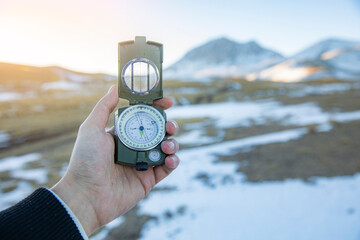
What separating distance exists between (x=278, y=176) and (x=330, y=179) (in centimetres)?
62

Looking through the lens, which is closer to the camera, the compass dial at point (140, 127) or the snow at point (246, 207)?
the compass dial at point (140, 127)

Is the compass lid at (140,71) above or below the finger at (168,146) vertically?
above

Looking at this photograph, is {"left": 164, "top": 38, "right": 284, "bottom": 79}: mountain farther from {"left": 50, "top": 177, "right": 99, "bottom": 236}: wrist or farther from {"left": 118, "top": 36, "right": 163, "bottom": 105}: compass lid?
{"left": 50, "top": 177, "right": 99, "bottom": 236}: wrist

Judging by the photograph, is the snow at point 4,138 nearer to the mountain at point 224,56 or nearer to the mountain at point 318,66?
the mountain at point 318,66

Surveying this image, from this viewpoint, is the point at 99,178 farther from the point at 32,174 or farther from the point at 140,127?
the point at 32,174

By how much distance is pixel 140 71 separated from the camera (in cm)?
144

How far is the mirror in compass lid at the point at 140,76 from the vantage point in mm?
1408

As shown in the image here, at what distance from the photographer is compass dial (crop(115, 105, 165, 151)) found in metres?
1.35

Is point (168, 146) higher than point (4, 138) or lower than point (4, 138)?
higher

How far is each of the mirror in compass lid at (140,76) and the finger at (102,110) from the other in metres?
0.10

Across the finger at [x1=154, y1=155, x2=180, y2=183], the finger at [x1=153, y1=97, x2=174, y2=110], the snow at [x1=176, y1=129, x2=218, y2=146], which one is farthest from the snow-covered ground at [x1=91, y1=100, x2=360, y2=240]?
the finger at [x1=153, y1=97, x2=174, y2=110]

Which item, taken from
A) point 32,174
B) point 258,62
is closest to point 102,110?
point 32,174

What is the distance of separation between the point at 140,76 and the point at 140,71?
0.10 ft

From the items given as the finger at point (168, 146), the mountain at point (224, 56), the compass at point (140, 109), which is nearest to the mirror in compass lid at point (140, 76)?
the compass at point (140, 109)
